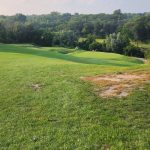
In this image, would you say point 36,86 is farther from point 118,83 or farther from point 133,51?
point 133,51

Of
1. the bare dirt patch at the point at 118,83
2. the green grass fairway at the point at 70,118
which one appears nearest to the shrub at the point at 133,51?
the bare dirt patch at the point at 118,83

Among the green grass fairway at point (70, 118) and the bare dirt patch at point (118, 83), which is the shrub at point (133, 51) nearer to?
the bare dirt patch at point (118, 83)

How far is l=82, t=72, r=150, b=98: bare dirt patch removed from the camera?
14.8 m

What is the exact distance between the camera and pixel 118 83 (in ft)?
53.8

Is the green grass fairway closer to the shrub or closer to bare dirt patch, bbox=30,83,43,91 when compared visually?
bare dirt patch, bbox=30,83,43,91

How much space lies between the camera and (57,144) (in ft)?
33.9

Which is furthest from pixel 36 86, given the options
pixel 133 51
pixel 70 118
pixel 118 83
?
pixel 133 51

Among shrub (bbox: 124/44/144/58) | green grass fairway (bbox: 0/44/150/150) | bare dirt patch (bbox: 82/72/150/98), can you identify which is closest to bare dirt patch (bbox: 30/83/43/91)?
green grass fairway (bbox: 0/44/150/150)

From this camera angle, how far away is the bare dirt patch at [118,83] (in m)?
14.8

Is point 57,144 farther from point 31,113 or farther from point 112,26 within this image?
point 112,26

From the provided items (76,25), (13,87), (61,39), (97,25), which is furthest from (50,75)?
(76,25)

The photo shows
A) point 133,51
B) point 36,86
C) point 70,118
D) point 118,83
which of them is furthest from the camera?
point 133,51

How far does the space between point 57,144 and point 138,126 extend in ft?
9.40

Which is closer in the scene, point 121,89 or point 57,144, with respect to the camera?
point 57,144
